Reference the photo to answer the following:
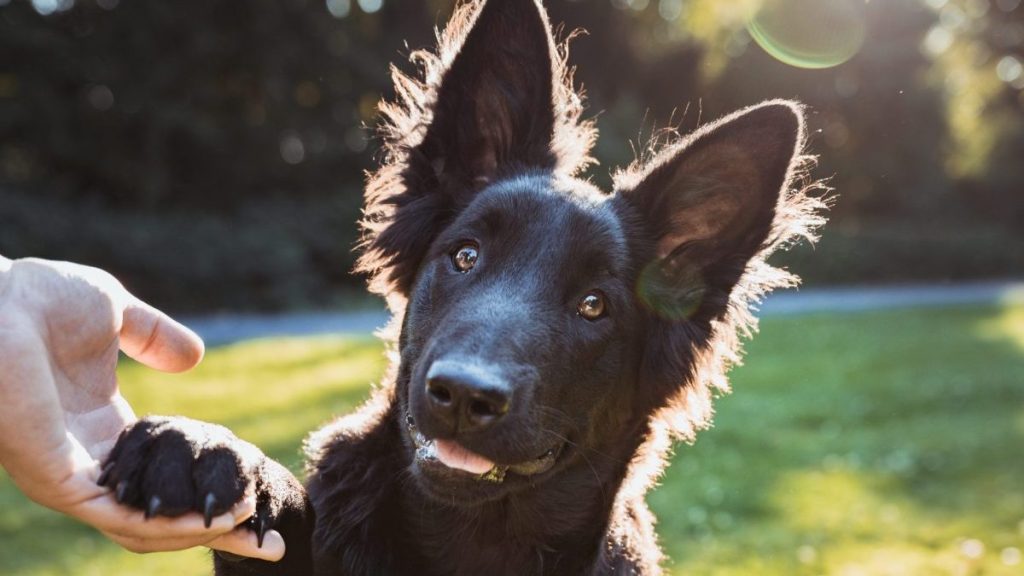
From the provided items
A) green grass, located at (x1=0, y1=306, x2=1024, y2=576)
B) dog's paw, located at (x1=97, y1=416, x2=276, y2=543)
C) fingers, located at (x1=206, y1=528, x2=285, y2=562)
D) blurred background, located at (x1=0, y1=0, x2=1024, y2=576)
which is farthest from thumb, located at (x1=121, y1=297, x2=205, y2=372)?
green grass, located at (x1=0, y1=306, x2=1024, y2=576)

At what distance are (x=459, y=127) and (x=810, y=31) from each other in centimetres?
3712

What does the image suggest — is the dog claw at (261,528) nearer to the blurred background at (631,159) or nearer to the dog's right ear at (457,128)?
the dog's right ear at (457,128)

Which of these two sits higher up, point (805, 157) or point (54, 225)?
point (805, 157)

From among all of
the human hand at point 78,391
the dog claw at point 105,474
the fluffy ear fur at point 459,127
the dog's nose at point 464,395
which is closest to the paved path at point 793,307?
the fluffy ear fur at point 459,127

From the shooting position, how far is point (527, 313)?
12.2ft

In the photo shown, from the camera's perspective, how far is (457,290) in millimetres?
3889

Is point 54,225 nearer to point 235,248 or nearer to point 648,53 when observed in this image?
point 235,248

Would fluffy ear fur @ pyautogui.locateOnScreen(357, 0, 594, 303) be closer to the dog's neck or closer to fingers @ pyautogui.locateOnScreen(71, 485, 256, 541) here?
the dog's neck

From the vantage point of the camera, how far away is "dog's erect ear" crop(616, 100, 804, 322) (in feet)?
13.0

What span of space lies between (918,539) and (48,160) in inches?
926

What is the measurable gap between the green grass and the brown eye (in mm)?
3260

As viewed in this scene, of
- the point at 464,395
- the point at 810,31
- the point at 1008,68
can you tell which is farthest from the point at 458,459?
the point at 1008,68

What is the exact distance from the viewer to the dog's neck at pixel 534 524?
3.85 m

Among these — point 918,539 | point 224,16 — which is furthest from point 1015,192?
point 918,539
